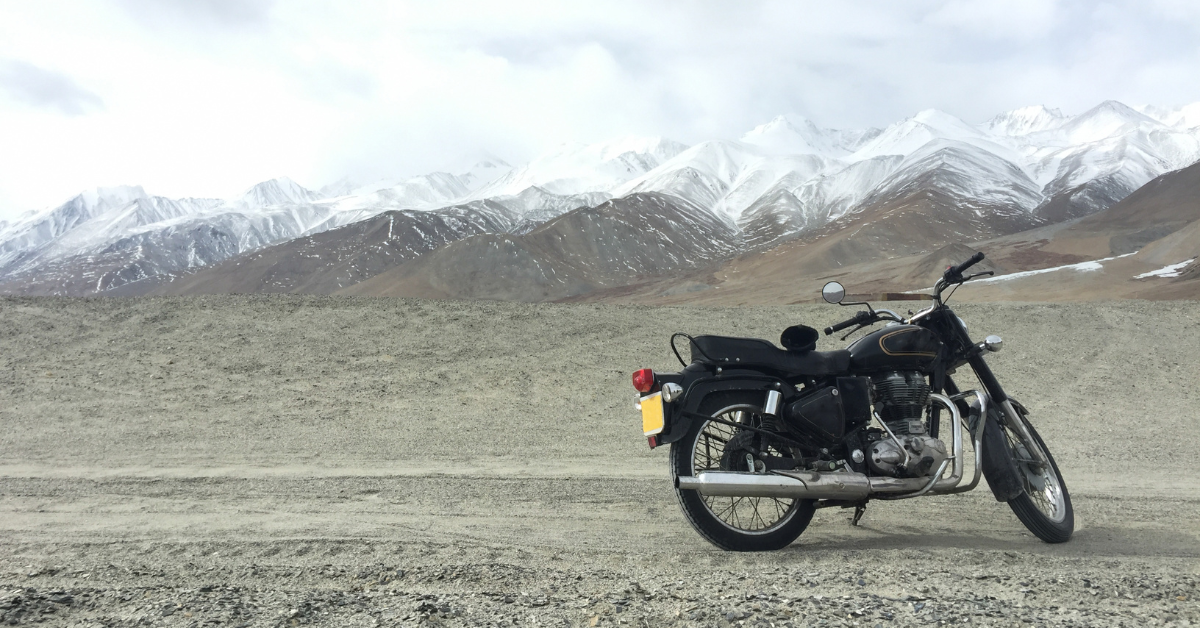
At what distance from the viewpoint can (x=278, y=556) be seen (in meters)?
4.62

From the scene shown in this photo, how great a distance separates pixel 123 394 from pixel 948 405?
10.5 meters

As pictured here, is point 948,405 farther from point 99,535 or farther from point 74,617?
point 99,535

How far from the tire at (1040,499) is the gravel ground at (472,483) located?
17 cm

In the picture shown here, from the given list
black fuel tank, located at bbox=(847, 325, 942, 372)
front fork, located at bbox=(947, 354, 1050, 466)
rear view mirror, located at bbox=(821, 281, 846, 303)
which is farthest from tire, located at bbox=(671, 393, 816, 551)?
front fork, located at bbox=(947, 354, 1050, 466)

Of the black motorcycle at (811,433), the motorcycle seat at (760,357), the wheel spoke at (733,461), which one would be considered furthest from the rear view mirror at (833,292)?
the wheel spoke at (733,461)

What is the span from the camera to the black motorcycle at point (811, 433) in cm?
473

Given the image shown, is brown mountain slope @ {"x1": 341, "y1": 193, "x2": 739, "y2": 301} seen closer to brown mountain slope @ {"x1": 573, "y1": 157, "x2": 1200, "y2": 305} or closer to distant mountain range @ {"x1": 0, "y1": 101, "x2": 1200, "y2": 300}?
distant mountain range @ {"x1": 0, "y1": 101, "x2": 1200, "y2": 300}

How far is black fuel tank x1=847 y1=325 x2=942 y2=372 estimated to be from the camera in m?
5.10

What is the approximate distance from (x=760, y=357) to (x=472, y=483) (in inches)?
122

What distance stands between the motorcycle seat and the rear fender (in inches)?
3.3

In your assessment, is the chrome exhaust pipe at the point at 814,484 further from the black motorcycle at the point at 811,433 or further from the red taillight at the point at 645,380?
the red taillight at the point at 645,380

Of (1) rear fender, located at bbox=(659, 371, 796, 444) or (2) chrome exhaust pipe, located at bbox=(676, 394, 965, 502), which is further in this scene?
(1) rear fender, located at bbox=(659, 371, 796, 444)

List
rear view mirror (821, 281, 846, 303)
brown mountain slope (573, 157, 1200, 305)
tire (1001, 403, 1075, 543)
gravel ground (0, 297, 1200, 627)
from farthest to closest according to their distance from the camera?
brown mountain slope (573, 157, 1200, 305) → rear view mirror (821, 281, 846, 303) → tire (1001, 403, 1075, 543) → gravel ground (0, 297, 1200, 627)

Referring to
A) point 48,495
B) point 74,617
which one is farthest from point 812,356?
point 48,495
